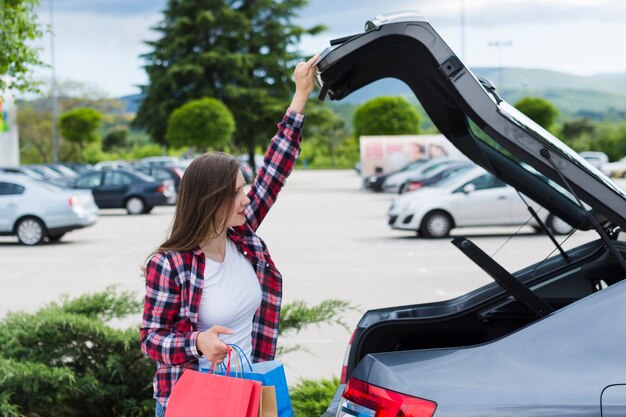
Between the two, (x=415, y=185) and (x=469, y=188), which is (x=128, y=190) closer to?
(x=415, y=185)

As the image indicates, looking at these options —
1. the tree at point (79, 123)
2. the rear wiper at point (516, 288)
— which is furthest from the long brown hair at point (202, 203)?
the tree at point (79, 123)

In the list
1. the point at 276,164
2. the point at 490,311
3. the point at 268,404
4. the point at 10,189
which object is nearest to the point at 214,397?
the point at 268,404

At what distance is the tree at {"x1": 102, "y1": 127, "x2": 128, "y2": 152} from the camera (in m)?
97.4

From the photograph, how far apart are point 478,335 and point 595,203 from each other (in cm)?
120

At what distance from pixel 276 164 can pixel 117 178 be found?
933 inches

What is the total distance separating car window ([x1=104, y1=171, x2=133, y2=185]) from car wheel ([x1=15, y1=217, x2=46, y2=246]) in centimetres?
832

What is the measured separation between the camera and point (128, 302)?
554 cm

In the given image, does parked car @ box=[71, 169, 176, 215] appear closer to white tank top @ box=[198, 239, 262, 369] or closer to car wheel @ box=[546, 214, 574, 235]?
car wheel @ box=[546, 214, 574, 235]

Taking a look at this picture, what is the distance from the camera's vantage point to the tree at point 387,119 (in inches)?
2112

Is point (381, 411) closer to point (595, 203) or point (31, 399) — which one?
point (595, 203)

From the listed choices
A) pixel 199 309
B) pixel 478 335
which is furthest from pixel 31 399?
pixel 478 335

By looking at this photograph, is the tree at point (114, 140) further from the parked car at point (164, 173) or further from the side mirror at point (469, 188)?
the side mirror at point (469, 188)

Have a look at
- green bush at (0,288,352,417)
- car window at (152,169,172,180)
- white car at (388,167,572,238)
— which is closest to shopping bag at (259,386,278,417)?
green bush at (0,288,352,417)

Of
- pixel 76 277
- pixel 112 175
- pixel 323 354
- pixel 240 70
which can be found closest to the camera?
pixel 323 354
